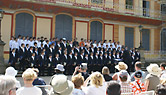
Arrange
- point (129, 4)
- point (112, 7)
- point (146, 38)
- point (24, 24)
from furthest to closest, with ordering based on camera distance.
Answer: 1. point (146, 38)
2. point (129, 4)
3. point (112, 7)
4. point (24, 24)

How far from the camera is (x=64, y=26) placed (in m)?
16.9

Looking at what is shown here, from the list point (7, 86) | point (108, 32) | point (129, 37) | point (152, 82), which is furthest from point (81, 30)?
point (7, 86)

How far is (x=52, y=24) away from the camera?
16.2 meters

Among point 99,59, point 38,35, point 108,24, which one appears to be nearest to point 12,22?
point 38,35

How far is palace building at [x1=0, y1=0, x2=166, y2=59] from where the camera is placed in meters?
14.7

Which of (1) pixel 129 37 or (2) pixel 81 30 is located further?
(1) pixel 129 37

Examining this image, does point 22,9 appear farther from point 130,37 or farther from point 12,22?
point 130,37

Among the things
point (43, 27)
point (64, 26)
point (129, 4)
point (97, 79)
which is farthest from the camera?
point (129, 4)

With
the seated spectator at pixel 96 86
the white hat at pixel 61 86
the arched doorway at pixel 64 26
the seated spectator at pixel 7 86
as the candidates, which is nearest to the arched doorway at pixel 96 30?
the arched doorway at pixel 64 26

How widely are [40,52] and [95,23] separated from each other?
25.4 feet

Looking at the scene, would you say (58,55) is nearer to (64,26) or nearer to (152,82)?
(64,26)

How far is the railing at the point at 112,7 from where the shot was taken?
16.7m

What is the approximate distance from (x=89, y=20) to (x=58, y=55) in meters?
6.83

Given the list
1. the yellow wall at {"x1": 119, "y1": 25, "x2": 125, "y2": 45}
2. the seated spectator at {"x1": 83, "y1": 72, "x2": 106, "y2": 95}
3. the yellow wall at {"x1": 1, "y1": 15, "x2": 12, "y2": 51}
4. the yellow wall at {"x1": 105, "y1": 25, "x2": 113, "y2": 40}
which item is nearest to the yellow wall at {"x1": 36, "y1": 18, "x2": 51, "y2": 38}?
the yellow wall at {"x1": 1, "y1": 15, "x2": 12, "y2": 51}
